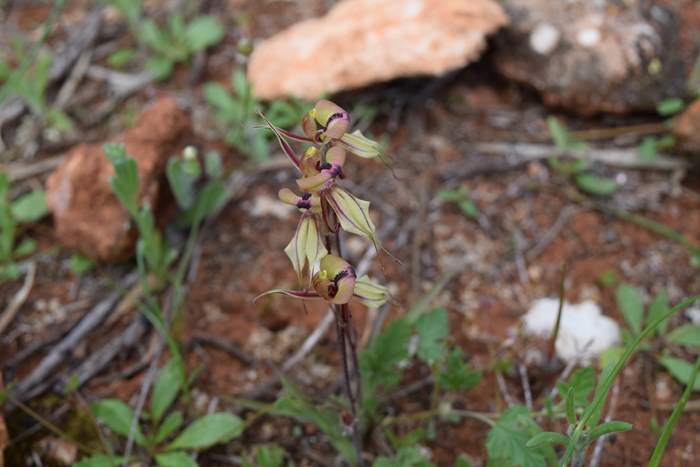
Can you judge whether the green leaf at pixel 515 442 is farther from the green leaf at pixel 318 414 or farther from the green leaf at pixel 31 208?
the green leaf at pixel 31 208

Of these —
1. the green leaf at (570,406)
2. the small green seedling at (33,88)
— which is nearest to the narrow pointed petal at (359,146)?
the green leaf at (570,406)

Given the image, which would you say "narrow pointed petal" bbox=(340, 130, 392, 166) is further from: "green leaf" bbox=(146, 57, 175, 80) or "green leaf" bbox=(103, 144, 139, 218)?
"green leaf" bbox=(146, 57, 175, 80)

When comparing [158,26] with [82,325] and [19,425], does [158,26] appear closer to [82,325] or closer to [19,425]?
[82,325]

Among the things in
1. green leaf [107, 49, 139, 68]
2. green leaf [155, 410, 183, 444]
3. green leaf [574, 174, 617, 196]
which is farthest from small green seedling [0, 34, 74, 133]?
green leaf [574, 174, 617, 196]

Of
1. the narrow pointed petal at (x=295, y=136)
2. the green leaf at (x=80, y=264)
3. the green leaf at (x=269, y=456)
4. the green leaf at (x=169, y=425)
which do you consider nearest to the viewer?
the narrow pointed petal at (x=295, y=136)

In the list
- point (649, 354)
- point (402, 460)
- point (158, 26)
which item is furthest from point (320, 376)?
point (158, 26)

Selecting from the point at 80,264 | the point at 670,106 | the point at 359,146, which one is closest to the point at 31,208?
the point at 80,264
